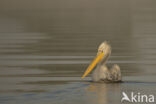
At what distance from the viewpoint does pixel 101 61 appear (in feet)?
45.8

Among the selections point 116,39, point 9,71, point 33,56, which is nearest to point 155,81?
point 9,71

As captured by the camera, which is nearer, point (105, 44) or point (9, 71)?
point (105, 44)

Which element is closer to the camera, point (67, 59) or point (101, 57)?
point (101, 57)

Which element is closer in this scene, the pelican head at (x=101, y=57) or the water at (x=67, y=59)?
the water at (x=67, y=59)

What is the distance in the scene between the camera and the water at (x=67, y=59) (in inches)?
469

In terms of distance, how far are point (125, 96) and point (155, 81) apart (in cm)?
221

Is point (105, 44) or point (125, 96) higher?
point (105, 44)

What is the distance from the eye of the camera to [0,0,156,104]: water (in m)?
11.9

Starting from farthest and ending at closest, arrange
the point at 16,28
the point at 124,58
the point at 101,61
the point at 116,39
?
the point at 16,28
the point at 116,39
the point at 124,58
the point at 101,61

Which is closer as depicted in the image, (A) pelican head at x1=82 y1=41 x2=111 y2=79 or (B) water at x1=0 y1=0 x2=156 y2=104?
(B) water at x1=0 y1=0 x2=156 y2=104

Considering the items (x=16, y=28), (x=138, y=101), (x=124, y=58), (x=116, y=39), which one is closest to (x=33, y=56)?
(x=124, y=58)

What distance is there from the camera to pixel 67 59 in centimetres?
1720

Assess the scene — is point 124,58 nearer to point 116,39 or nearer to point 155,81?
point 155,81

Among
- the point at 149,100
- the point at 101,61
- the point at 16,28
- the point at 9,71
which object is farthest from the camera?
the point at 16,28
